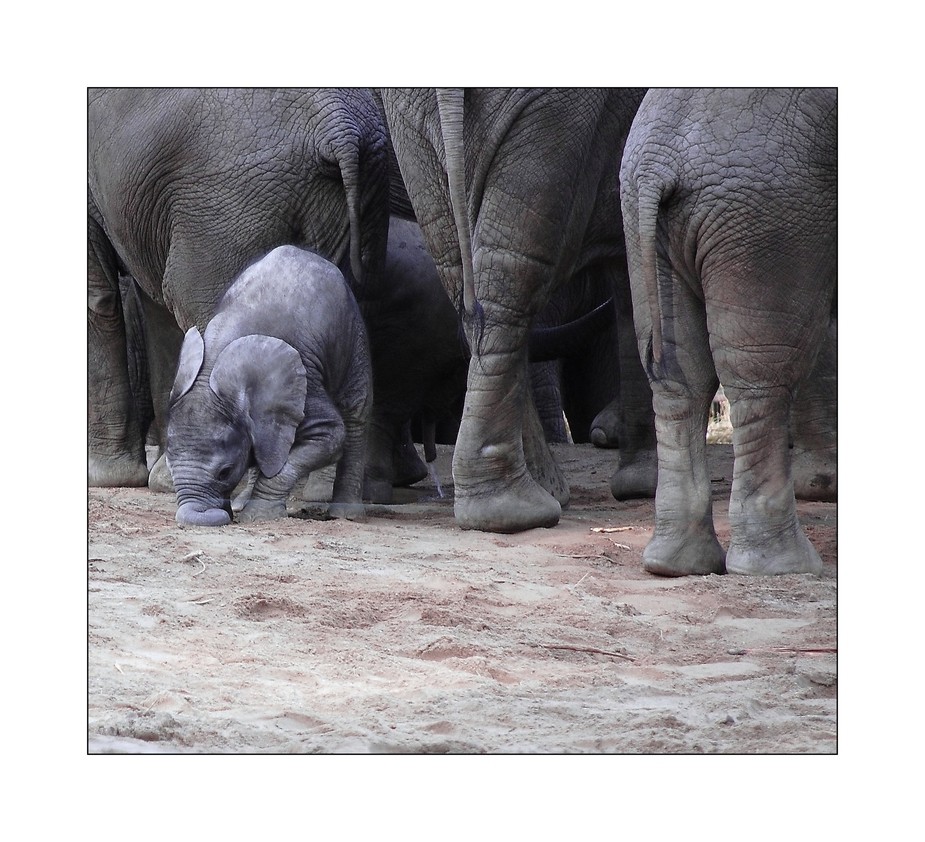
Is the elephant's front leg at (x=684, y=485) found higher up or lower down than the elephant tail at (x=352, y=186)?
lower down

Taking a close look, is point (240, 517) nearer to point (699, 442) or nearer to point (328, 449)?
point (328, 449)

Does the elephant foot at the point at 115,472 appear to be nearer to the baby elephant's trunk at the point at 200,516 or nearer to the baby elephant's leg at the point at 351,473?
the baby elephant's leg at the point at 351,473

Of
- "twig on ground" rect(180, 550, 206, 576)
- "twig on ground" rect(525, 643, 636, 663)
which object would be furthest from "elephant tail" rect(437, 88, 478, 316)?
"twig on ground" rect(525, 643, 636, 663)

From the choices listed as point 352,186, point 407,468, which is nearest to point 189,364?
point 352,186

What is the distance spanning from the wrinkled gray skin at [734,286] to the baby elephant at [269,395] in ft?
4.38

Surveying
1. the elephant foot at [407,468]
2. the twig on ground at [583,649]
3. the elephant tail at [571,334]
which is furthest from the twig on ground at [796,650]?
the elephant tail at [571,334]

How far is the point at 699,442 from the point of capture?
13.8 feet

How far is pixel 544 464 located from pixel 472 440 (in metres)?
0.51

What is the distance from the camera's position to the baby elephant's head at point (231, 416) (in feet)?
16.4

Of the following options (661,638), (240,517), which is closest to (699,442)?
(661,638)

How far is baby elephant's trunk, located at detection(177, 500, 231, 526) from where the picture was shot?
488 centimetres

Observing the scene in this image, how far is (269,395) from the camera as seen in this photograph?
16.6 ft

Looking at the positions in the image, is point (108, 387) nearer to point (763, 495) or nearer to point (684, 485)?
point (684, 485)

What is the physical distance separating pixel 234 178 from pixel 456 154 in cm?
103
